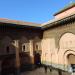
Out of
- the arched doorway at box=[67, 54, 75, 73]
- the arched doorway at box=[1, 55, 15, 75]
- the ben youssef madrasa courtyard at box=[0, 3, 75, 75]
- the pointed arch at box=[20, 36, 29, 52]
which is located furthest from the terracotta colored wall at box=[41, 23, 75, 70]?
the arched doorway at box=[1, 55, 15, 75]

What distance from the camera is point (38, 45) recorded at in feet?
47.3

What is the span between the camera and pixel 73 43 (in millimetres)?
10820

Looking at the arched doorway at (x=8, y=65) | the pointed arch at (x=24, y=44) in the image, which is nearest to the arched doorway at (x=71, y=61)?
the pointed arch at (x=24, y=44)

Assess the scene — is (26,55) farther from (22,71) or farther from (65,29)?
(65,29)

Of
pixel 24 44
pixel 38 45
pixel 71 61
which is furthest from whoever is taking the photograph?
pixel 38 45

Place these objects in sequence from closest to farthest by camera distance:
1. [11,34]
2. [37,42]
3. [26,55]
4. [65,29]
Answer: [65,29], [11,34], [26,55], [37,42]

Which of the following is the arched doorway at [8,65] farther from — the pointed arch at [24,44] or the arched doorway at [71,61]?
the arched doorway at [71,61]

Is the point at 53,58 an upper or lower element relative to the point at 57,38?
lower

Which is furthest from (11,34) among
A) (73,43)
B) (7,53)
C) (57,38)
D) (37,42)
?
(73,43)

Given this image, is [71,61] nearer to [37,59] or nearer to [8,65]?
[37,59]

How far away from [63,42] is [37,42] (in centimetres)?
325

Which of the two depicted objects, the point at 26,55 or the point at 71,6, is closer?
the point at 26,55

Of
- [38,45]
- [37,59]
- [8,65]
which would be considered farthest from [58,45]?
[8,65]

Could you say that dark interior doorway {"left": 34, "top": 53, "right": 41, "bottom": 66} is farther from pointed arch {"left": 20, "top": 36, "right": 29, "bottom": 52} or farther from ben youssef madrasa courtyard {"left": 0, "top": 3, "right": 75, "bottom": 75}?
pointed arch {"left": 20, "top": 36, "right": 29, "bottom": 52}
